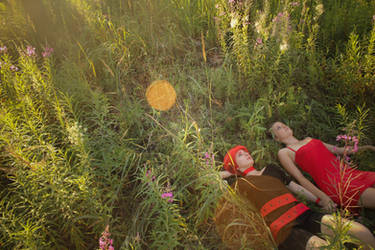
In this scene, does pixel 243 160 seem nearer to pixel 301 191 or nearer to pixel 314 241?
pixel 301 191

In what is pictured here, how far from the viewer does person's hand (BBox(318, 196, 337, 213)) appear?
195cm

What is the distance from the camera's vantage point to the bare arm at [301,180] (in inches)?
78.5

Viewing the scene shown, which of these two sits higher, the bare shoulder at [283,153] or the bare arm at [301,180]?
the bare shoulder at [283,153]

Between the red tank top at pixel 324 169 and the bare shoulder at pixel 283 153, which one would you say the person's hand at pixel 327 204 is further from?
the bare shoulder at pixel 283 153

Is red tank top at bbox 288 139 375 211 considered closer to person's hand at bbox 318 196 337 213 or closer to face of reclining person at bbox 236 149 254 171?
person's hand at bbox 318 196 337 213

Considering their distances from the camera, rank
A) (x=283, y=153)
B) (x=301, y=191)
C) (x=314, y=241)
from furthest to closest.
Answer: (x=283, y=153)
(x=301, y=191)
(x=314, y=241)

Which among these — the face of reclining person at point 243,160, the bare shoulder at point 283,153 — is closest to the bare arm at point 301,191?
the bare shoulder at point 283,153

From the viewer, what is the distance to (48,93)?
7.44 feet

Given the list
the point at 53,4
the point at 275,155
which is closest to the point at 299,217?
the point at 275,155

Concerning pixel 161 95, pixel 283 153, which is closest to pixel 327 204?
pixel 283 153

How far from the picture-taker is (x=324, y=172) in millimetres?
2119

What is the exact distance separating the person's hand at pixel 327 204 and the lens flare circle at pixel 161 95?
1967 millimetres

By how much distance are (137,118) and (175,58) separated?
129 cm

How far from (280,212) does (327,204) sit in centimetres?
49
